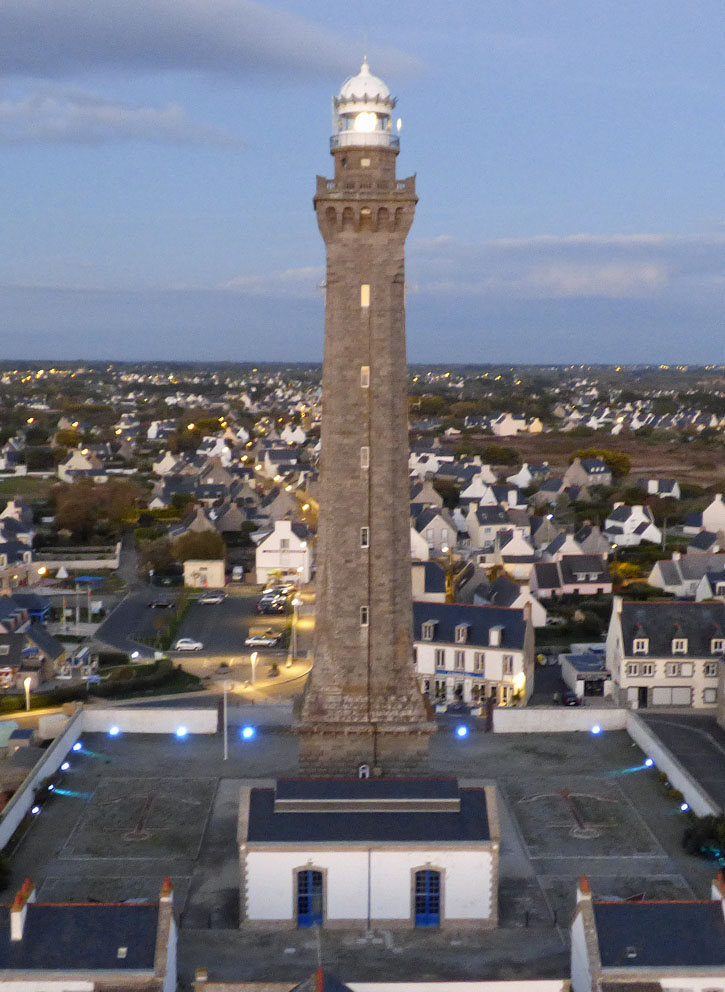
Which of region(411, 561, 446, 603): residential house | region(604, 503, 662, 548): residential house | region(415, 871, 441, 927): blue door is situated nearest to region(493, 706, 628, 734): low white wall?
region(415, 871, 441, 927): blue door

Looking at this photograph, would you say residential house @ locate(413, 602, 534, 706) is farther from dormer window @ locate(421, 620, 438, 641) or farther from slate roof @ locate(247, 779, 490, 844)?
slate roof @ locate(247, 779, 490, 844)

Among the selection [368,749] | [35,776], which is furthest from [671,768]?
[35,776]

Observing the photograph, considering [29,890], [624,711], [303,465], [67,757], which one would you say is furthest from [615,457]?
[29,890]

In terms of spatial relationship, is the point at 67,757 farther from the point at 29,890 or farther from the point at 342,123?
the point at 342,123

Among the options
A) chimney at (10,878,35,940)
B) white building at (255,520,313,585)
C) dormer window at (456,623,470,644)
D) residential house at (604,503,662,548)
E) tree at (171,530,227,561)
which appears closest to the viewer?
chimney at (10,878,35,940)

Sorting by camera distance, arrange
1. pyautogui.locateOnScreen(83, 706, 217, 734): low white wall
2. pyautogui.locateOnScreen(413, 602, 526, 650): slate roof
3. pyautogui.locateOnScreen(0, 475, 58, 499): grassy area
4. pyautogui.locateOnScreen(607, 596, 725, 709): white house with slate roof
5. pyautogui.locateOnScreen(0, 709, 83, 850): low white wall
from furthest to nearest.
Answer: pyautogui.locateOnScreen(0, 475, 58, 499): grassy area
pyautogui.locateOnScreen(413, 602, 526, 650): slate roof
pyautogui.locateOnScreen(607, 596, 725, 709): white house with slate roof
pyautogui.locateOnScreen(83, 706, 217, 734): low white wall
pyautogui.locateOnScreen(0, 709, 83, 850): low white wall

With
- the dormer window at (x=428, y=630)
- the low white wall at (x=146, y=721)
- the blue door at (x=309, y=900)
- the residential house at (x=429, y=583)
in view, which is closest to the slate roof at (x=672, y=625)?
the dormer window at (x=428, y=630)

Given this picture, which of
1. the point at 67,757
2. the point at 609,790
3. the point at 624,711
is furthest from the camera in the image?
the point at 624,711
